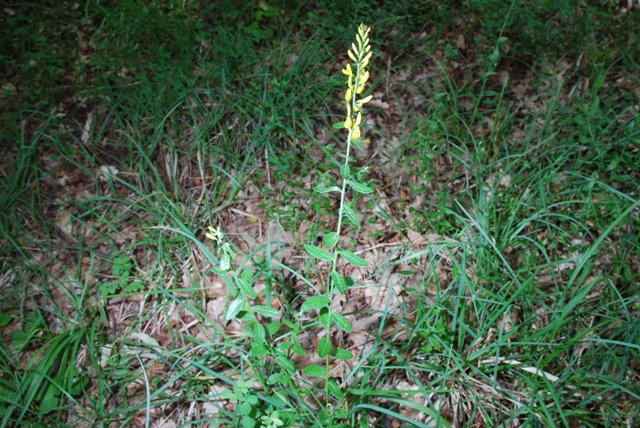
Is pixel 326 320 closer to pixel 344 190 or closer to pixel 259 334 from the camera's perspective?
pixel 259 334

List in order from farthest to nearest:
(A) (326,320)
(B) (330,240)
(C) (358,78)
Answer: (A) (326,320), (B) (330,240), (C) (358,78)

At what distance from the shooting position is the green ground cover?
74.3 inches

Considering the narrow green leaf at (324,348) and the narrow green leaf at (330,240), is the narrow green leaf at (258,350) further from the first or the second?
the narrow green leaf at (330,240)

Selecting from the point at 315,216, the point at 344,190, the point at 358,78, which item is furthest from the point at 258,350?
the point at 315,216

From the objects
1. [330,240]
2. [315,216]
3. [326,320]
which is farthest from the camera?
[315,216]

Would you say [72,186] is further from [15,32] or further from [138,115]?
[15,32]

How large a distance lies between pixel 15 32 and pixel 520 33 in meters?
3.85

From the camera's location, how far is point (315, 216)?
2623mm

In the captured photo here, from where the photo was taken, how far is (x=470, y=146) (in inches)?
111

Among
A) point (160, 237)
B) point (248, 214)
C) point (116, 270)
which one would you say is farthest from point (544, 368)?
point (116, 270)

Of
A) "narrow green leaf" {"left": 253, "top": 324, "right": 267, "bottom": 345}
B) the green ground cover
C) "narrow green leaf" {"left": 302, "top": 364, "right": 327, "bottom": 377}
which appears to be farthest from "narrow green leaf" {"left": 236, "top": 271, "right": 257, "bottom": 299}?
"narrow green leaf" {"left": 302, "top": 364, "right": 327, "bottom": 377}

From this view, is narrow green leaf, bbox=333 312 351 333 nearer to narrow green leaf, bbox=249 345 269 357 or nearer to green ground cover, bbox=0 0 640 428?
green ground cover, bbox=0 0 640 428

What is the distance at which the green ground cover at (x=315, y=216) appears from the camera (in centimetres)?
189

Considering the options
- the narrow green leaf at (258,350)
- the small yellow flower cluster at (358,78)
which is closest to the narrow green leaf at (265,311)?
the narrow green leaf at (258,350)
